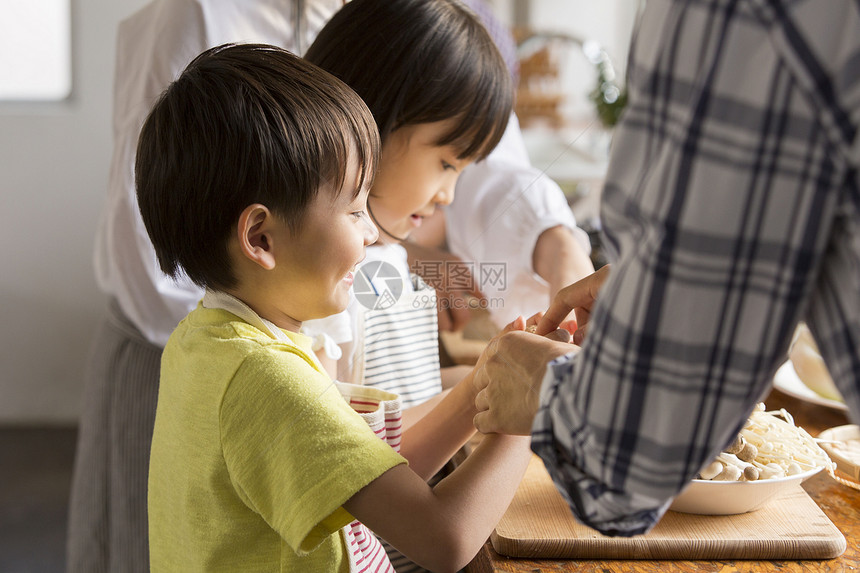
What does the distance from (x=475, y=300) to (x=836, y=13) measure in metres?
0.38

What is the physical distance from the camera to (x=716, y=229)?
Result: 382mm

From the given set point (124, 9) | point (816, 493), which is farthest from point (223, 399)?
point (124, 9)

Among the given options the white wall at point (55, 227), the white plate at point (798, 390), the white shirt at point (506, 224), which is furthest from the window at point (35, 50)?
the white plate at point (798, 390)

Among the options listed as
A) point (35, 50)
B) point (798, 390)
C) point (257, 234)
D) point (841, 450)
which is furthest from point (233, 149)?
point (35, 50)

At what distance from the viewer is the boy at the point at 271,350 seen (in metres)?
0.61

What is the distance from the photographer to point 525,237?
106 cm

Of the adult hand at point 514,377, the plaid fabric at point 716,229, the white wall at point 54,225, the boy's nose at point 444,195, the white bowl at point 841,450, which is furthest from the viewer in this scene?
the white wall at point 54,225

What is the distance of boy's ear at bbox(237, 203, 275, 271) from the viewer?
646 mm

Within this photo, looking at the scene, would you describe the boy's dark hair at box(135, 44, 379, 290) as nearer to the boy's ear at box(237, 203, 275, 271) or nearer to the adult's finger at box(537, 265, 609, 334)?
the boy's ear at box(237, 203, 275, 271)

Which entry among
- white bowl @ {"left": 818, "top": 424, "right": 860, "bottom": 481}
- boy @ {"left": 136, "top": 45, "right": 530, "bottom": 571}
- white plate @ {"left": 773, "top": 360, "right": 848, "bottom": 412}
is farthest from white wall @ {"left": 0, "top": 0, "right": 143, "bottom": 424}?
white bowl @ {"left": 818, "top": 424, "right": 860, "bottom": 481}

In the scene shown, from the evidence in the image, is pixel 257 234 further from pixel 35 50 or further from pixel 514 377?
pixel 35 50

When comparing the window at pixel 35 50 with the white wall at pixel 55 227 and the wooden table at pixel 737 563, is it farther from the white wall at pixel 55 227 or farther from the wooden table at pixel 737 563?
the wooden table at pixel 737 563

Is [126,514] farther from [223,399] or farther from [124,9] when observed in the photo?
[124,9]

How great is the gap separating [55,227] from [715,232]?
286 cm
